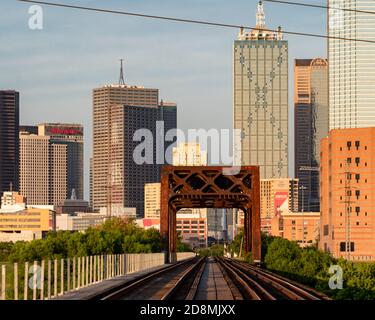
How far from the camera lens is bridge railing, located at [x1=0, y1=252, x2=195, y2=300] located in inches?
1278

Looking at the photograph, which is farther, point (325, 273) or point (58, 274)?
point (325, 273)

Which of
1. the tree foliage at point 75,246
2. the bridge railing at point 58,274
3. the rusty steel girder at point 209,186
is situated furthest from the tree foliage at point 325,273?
the rusty steel girder at point 209,186

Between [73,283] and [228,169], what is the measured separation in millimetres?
106837

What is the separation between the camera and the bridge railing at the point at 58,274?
3247 cm

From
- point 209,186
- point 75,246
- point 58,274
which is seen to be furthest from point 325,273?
point 209,186

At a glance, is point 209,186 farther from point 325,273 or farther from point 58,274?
point 58,274

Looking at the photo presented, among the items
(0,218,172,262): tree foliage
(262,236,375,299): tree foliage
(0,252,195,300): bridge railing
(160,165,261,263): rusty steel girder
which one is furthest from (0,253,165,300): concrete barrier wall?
(160,165,261,263): rusty steel girder

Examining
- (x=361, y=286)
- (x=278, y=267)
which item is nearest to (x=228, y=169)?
(x=278, y=267)

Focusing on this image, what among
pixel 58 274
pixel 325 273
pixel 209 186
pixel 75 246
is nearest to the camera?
pixel 58 274

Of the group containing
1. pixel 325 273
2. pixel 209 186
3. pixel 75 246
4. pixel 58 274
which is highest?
pixel 209 186

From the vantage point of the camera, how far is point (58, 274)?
42156 millimetres

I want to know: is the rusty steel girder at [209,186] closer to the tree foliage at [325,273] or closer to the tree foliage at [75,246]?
the tree foliage at [325,273]

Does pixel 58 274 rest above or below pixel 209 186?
below
